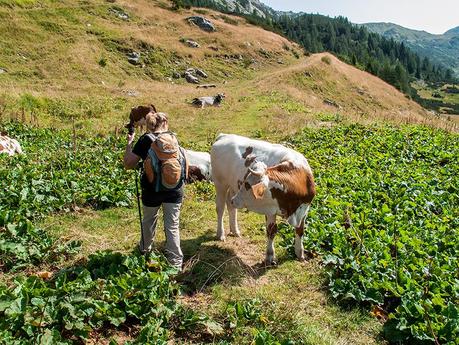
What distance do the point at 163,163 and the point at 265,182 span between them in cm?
215

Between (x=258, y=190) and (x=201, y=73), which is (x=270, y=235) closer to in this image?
(x=258, y=190)

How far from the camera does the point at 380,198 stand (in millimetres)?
13094

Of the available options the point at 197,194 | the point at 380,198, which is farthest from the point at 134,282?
the point at 380,198

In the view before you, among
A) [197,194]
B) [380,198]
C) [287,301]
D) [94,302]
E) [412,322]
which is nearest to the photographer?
[94,302]

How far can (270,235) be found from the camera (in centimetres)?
919

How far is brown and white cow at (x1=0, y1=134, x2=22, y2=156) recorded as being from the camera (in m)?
15.9


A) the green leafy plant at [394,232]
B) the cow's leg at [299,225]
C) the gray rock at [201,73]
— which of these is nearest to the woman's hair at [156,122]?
the cow's leg at [299,225]

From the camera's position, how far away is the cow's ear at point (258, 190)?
8.55 meters

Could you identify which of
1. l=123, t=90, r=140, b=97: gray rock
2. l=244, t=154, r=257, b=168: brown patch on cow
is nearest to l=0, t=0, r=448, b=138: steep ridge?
l=123, t=90, r=140, b=97: gray rock

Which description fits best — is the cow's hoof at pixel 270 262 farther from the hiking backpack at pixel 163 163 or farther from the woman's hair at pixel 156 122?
the woman's hair at pixel 156 122

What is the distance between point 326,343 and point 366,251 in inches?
118

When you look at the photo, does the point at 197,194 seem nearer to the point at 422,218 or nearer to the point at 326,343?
the point at 422,218

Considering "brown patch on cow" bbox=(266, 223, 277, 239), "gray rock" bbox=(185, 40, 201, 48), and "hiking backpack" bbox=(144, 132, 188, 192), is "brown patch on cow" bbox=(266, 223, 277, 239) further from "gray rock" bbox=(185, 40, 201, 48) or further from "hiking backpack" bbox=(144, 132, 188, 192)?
"gray rock" bbox=(185, 40, 201, 48)

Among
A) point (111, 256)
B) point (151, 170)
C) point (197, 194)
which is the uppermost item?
point (151, 170)
